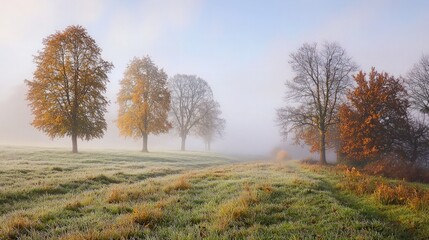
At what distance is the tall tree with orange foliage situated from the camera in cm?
2723

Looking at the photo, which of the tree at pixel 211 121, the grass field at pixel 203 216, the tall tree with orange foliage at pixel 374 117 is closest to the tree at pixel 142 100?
the tree at pixel 211 121

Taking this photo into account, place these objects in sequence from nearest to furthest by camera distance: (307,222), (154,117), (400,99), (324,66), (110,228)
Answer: (110,228), (307,222), (400,99), (324,66), (154,117)

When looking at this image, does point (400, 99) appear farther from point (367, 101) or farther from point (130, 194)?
point (130, 194)

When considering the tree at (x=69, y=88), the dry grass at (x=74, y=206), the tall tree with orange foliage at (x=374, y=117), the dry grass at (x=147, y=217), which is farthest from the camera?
the tree at (x=69, y=88)

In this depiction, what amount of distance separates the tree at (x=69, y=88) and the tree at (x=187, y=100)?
1012 inches

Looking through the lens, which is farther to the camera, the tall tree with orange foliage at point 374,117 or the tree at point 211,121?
the tree at point 211,121

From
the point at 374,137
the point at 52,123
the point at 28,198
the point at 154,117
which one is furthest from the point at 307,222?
the point at 154,117

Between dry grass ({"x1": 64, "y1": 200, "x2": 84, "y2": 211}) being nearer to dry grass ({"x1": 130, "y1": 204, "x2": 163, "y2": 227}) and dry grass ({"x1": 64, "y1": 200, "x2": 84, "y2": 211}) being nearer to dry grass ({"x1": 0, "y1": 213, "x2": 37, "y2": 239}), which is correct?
dry grass ({"x1": 0, "y1": 213, "x2": 37, "y2": 239})

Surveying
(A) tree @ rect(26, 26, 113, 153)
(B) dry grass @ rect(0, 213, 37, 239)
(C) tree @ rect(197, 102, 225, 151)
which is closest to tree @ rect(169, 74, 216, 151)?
(C) tree @ rect(197, 102, 225, 151)

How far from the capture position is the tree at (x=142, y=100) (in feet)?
143

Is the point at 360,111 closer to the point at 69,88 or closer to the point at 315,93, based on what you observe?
the point at 315,93

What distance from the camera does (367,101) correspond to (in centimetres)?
2856

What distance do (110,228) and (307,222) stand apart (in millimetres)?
5132

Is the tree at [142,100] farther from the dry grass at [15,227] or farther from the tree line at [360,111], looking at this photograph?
the dry grass at [15,227]
